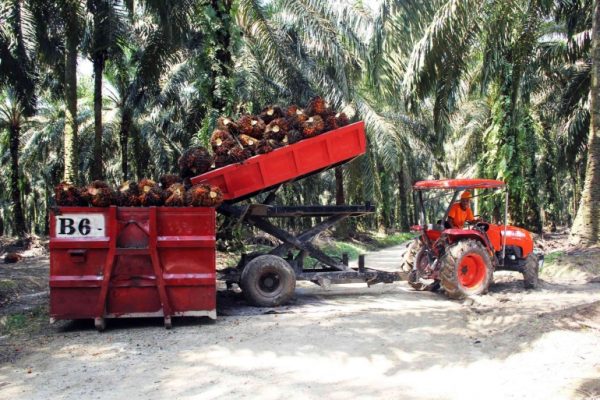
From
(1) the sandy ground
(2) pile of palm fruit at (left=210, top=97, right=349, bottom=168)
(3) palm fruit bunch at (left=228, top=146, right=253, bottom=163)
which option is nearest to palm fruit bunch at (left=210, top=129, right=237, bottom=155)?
(2) pile of palm fruit at (left=210, top=97, right=349, bottom=168)

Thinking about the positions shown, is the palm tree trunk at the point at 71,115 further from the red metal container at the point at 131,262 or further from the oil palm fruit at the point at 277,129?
the red metal container at the point at 131,262

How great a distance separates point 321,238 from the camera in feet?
81.3

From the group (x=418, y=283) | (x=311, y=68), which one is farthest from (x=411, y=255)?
(x=311, y=68)

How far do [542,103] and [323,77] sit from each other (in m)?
15.0

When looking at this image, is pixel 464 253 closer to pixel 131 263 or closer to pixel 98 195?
pixel 131 263

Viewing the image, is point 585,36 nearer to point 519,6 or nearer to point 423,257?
point 519,6

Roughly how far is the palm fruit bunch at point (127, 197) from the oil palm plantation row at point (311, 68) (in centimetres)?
455

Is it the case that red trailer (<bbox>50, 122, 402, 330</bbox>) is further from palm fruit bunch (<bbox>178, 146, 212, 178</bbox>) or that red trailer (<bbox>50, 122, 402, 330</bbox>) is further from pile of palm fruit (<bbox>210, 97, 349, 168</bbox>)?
pile of palm fruit (<bbox>210, 97, 349, 168</bbox>)

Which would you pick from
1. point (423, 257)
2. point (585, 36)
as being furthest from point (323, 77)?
point (423, 257)

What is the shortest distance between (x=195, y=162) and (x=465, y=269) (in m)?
5.11

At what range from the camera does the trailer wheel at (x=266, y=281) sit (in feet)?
30.6

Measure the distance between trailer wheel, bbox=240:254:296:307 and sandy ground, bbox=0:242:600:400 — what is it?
0.30 m

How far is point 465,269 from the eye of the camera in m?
10.1

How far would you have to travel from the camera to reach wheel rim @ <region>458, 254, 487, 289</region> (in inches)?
396
